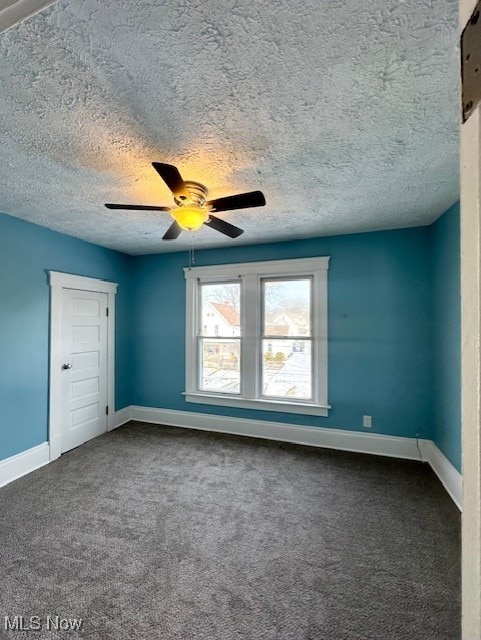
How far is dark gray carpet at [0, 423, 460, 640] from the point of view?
1.50m

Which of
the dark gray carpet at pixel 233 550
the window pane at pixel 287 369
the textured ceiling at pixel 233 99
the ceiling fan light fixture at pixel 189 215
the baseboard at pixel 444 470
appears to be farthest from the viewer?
the window pane at pixel 287 369

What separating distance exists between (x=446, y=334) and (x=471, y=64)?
286 cm

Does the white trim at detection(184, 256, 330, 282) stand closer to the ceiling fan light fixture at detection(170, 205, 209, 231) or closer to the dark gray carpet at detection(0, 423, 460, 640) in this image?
the ceiling fan light fixture at detection(170, 205, 209, 231)

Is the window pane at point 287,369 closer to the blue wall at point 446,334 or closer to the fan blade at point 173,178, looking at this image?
the blue wall at point 446,334

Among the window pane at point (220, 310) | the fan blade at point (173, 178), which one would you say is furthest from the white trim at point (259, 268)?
the fan blade at point (173, 178)

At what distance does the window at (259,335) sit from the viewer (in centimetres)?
364

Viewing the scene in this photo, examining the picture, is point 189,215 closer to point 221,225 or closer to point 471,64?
point 221,225

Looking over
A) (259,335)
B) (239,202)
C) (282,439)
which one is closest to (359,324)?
(259,335)

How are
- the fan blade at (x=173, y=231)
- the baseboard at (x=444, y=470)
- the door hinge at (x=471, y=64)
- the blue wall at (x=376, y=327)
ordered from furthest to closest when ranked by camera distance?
1. the blue wall at (x=376, y=327)
2. the baseboard at (x=444, y=470)
3. the fan blade at (x=173, y=231)
4. the door hinge at (x=471, y=64)

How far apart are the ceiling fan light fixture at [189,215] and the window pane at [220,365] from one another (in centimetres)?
223

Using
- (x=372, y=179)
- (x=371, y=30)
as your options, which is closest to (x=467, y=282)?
(x=371, y=30)

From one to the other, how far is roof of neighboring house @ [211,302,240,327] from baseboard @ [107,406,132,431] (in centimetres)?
205

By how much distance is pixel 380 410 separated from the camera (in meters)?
3.36

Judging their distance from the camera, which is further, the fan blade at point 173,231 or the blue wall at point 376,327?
the blue wall at point 376,327
